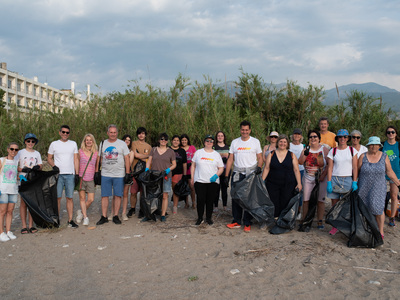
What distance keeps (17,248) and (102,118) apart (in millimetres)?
6369

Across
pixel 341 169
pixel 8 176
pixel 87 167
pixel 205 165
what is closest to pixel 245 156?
pixel 205 165

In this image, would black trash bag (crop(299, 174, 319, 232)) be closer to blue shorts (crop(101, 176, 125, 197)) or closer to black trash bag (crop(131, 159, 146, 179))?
black trash bag (crop(131, 159, 146, 179))

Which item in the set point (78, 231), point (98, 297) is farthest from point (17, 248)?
point (98, 297)

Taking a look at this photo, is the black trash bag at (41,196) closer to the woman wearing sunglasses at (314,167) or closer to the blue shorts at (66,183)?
the blue shorts at (66,183)

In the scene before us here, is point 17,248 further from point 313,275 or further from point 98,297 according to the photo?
point 313,275

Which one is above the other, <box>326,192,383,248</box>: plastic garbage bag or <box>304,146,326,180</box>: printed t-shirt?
<box>304,146,326,180</box>: printed t-shirt

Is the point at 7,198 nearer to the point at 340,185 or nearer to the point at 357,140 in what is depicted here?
the point at 340,185

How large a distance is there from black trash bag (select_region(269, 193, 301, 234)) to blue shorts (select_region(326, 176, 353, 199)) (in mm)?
585

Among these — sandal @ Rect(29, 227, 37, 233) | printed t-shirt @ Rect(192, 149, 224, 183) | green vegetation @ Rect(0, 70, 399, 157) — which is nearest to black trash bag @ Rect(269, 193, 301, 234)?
printed t-shirt @ Rect(192, 149, 224, 183)

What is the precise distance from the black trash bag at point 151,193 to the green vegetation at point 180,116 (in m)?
4.26

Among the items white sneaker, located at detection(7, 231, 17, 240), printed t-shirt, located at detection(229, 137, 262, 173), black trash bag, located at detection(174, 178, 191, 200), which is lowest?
white sneaker, located at detection(7, 231, 17, 240)

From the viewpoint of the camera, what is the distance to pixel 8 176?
4.89 metres

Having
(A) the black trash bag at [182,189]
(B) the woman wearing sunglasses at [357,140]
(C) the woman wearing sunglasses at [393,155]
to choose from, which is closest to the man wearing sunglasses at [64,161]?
(A) the black trash bag at [182,189]

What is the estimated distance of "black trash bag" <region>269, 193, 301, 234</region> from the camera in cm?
512
